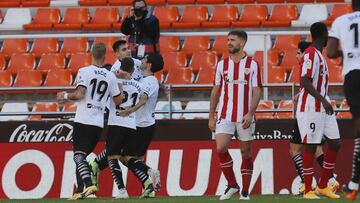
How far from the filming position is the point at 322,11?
76.5 feet

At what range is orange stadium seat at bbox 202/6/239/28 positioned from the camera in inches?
904

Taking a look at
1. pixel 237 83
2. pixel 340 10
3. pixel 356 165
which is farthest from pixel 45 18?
pixel 356 165

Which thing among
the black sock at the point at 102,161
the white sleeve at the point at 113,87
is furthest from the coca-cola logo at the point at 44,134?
the white sleeve at the point at 113,87

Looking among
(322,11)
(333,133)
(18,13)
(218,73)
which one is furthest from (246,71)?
(18,13)

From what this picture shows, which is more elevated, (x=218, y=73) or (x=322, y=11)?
(x=322, y=11)

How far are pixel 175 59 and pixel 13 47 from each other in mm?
3644

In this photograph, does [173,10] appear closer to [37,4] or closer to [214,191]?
[37,4]

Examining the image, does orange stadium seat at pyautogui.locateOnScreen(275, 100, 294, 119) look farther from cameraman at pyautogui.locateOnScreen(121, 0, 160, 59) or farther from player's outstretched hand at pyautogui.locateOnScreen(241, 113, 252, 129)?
player's outstretched hand at pyautogui.locateOnScreen(241, 113, 252, 129)

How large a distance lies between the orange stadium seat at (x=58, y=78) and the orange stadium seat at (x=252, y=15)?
13.1 feet

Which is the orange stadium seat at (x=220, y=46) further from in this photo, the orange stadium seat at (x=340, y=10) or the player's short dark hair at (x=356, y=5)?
the player's short dark hair at (x=356, y=5)

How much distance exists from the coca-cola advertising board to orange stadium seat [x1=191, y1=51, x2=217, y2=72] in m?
3.99

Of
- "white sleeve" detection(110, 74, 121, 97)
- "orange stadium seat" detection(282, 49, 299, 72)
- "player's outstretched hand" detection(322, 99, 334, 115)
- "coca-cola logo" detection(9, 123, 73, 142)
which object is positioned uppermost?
"orange stadium seat" detection(282, 49, 299, 72)

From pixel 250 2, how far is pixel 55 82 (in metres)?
5.47

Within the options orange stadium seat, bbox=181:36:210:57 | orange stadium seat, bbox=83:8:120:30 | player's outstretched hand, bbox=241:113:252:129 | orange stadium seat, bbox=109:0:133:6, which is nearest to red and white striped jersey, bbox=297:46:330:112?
player's outstretched hand, bbox=241:113:252:129
